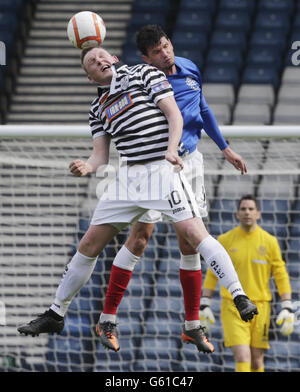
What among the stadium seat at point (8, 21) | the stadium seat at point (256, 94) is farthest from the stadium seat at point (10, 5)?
the stadium seat at point (256, 94)

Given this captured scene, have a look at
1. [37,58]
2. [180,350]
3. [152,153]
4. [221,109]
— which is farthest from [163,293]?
[37,58]

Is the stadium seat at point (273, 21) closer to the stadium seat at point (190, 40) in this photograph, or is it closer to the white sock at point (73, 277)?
the stadium seat at point (190, 40)

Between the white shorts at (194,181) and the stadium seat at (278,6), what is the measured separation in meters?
5.49

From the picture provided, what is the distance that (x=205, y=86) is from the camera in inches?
325

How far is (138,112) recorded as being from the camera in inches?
140

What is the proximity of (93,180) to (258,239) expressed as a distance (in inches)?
70.9

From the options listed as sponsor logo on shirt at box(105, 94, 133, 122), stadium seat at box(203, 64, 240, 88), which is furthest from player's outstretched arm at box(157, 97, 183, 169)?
stadium seat at box(203, 64, 240, 88)

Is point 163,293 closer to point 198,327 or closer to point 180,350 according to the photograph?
point 180,350

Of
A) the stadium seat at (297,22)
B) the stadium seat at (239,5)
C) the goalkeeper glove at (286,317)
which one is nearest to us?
the goalkeeper glove at (286,317)

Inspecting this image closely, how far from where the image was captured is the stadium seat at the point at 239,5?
9.05 metres

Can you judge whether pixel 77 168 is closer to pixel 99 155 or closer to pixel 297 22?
pixel 99 155

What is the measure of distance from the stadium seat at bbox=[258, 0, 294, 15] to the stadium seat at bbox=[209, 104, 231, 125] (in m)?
1.54

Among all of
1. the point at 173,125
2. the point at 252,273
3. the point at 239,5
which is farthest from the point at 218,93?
the point at 173,125

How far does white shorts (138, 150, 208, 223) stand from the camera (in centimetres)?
378
